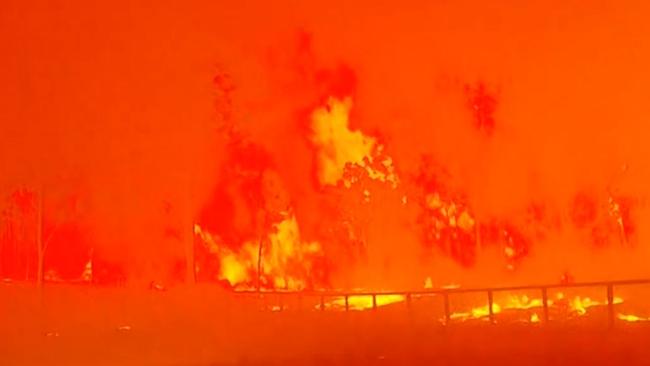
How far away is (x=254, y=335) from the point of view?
8.14 meters

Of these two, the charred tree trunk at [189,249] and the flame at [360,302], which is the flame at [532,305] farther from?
the charred tree trunk at [189,249]

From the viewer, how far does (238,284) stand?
11695mm

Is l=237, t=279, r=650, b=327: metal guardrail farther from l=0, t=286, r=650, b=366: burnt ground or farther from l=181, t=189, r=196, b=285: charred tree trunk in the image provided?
l=181, t=189, r=196, b=285: charred tree trunk

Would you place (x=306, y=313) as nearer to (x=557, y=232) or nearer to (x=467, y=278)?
(x=467, y=278)

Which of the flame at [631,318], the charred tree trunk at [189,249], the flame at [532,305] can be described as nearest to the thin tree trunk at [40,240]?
the charred tree trunk at [189,249]

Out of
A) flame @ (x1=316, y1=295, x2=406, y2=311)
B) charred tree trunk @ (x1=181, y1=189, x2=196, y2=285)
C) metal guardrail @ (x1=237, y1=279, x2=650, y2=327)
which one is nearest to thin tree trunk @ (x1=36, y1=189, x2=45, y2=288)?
charred tree trunk @ (x1=181, y1=189, x2=196, y2=285)

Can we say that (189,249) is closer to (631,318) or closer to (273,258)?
(273,258)

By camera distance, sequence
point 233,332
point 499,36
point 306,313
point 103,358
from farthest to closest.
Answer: point 499,36 < point 306,313 < point 233,332 < point 103,358

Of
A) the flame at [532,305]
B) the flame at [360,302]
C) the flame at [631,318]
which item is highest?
the flame at [360,302]

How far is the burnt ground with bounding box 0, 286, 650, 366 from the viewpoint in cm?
638

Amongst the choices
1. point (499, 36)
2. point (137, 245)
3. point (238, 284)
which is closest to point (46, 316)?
point (137, 245)

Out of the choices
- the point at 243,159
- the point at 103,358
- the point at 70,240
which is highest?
the point at 243,159

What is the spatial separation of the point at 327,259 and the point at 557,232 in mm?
3640

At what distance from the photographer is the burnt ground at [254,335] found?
638cm
